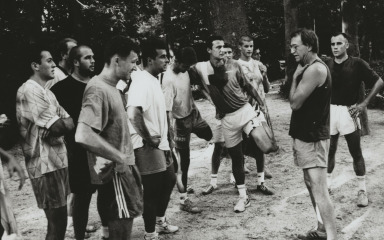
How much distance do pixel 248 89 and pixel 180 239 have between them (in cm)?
222

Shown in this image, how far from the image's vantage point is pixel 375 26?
822 inches

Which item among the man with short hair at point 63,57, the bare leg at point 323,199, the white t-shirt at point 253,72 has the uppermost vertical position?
the man with short hair at point 63,57

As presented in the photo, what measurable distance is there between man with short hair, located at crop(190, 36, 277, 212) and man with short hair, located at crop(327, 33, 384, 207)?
1092mm

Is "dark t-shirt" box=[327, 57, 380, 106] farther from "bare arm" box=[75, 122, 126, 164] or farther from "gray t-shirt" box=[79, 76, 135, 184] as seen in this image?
"bare arm" box=[75, 122, 126, 164]

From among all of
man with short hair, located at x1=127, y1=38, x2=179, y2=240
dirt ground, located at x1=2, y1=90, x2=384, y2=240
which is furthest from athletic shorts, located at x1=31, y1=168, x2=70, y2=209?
dirt ground, located at x1=2, y1=90, x2=384, y2=240

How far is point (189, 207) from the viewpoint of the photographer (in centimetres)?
585

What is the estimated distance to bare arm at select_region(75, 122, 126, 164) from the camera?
315 cm

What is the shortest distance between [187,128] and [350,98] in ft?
7.37

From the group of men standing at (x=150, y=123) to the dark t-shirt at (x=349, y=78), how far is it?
0.01m

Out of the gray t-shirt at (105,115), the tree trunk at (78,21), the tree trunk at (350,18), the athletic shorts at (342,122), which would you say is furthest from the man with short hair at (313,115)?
the tree trunk at (78,21)

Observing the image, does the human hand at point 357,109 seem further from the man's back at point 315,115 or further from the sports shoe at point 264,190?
the sports shoe at point 264,190

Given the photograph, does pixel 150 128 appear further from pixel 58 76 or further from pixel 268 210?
pixel 268 210

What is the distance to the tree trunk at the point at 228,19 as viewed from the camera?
884 centimetres

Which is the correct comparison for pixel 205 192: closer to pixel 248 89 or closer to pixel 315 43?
pixel 248 89
